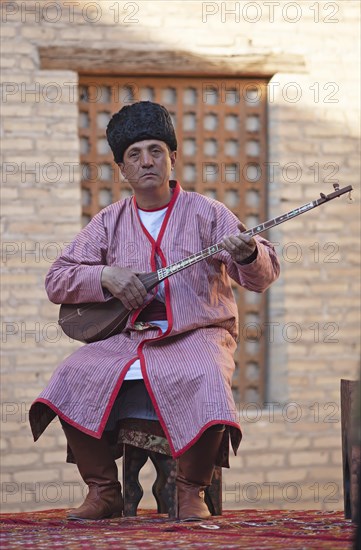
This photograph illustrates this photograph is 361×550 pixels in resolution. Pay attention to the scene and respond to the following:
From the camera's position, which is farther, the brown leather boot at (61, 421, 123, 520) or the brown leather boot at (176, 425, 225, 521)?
the brown leather boot at (61, 421, 123, 520)

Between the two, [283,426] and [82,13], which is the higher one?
[82,13]

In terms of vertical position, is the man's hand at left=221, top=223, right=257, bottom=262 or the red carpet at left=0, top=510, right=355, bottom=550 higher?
the man's hand at left=221, top=223, right=257, bottom=262

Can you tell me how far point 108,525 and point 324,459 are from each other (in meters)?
3.73

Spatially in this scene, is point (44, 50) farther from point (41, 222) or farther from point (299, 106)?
point (299, 106)

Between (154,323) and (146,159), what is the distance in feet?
2.09

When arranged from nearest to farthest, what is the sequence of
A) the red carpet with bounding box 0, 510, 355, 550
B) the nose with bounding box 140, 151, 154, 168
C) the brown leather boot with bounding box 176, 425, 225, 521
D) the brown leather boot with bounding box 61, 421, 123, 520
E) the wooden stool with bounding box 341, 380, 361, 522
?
the red carpet with bounding box 0, 510, 355, 550
the wooden stool with bounding box 341, 380, 361, 522
the brown leather boot with bounding box 176, 425, 225, 521
the brown leather boot with bounding box 61, 421, 123, 520
the nose with bounding box 140, 151, 154, 168

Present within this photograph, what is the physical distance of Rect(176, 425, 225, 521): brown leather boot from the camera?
470cm

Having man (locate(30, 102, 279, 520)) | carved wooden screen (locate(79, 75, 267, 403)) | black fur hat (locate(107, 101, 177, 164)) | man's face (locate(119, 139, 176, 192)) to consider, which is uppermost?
carved wooden screen (locate(79, 75, 267, 403))

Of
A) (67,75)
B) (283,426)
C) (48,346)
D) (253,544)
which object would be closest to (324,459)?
(283,426)

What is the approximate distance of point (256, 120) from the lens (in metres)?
8.23

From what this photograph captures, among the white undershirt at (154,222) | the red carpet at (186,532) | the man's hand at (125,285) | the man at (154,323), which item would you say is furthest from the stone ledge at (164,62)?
the red carpet at (186,532)

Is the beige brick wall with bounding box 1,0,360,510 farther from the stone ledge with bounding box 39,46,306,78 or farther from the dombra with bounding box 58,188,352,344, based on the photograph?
the dombra with bounding box 58,188,352,344

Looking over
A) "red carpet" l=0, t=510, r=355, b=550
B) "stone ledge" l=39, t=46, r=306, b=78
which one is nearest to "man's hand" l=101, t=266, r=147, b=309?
"red carpet" l=0, t=510, r=355, b=550

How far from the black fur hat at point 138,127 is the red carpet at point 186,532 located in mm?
1453
